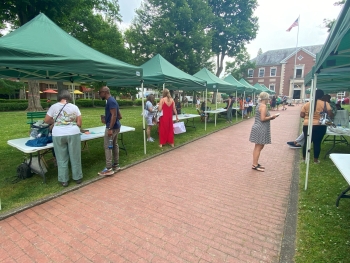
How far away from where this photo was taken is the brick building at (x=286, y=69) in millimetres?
46000

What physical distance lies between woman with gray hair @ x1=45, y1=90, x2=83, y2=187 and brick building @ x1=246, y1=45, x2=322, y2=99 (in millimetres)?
47371

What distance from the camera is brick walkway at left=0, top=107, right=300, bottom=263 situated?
242 centimetres

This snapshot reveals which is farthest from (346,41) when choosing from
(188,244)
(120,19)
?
(120,19)

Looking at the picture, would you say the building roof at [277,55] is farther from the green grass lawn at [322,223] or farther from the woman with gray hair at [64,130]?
the woman with gray hair at [64,130]

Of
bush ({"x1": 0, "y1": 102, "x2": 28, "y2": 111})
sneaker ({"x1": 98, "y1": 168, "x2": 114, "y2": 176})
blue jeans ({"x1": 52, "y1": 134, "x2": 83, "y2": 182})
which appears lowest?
sneaker ({"x1": 98, "y1": 168, "x2": 114, "y2": 176})

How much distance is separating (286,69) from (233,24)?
22354 millimetres

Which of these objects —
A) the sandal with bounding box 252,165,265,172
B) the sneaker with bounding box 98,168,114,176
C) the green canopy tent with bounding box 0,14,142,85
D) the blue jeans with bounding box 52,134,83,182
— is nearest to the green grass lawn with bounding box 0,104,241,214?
the sneaker with bounding box 98,168,114,176

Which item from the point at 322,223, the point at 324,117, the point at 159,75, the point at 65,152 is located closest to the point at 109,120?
the point at 65,152

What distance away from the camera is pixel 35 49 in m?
3.56

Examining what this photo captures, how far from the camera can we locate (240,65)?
1620 inches

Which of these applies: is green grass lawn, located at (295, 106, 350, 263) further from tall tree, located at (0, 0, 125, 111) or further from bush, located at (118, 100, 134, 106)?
bush, located at (118, 100, 134, 106)

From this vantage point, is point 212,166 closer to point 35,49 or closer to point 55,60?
point 55,60

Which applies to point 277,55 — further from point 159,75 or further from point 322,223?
point 322,223

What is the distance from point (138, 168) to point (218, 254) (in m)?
3.15
